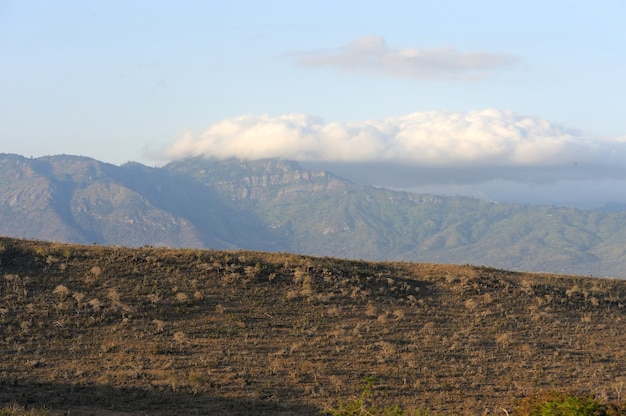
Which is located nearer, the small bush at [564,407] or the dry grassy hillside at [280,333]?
the small bush at [564,407]

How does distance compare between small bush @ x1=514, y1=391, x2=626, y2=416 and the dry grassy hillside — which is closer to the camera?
small bush @ x1=514, y1=391, x2=626, y2=416

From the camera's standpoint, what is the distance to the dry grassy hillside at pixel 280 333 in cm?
3634

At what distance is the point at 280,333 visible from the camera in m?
44.8

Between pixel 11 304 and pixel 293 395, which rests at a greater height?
pixel 11 304

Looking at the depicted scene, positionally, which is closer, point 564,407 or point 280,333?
point 564,407

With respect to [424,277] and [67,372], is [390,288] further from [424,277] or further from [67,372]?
[67,372]

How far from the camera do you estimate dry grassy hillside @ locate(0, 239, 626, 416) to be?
3634 centimetres

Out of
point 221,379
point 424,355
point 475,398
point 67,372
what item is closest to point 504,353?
point 424,355

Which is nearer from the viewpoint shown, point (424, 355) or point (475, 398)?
point (475, 398)

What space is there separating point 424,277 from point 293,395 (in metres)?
22.2

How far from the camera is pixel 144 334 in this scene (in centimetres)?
4294

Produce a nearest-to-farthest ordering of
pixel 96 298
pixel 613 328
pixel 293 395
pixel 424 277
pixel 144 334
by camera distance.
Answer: pixel 293 395
pixel 144 334
pixel 96 298
pixel 613 328
pixel 424 277

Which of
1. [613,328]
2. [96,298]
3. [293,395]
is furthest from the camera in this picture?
[613,328]

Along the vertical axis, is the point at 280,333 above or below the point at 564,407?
below
